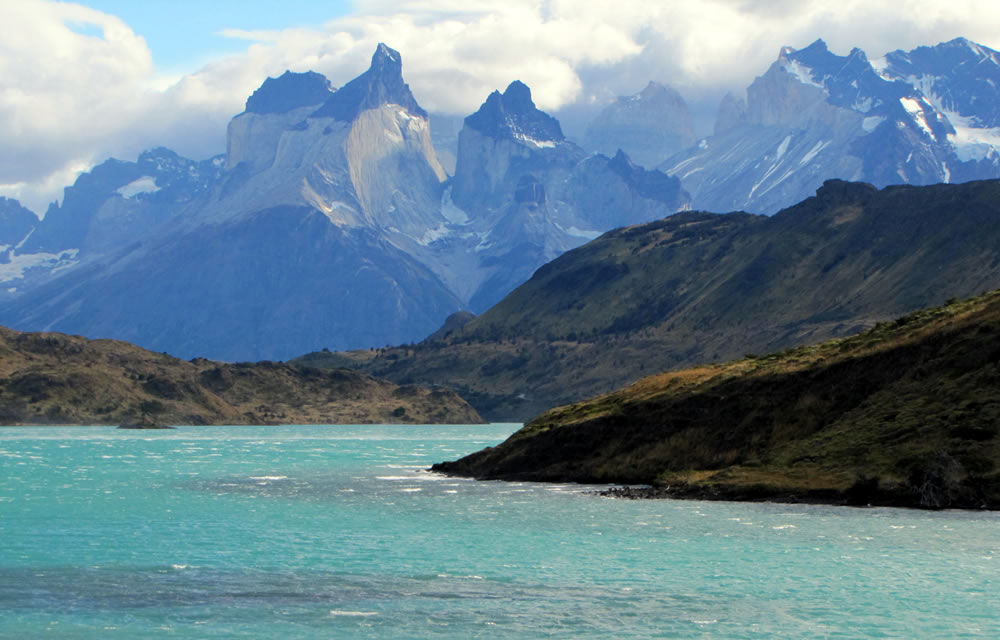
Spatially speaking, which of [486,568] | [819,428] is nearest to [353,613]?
[486,568]

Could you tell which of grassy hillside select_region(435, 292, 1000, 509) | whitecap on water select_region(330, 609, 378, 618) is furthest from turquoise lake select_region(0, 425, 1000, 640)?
grassy hillside select_region(435, 292, 1000, 509)

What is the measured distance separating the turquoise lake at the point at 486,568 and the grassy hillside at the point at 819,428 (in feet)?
15.2

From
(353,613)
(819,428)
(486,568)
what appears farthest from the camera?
(819,428)

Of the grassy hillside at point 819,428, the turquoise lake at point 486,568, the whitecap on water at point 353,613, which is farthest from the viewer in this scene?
the grassy hillside at point 819,428

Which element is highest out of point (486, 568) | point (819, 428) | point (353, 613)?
point (819, 428)

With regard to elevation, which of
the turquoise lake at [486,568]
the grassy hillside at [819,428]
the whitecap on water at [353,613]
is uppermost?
the grassy hillside at [819,428]

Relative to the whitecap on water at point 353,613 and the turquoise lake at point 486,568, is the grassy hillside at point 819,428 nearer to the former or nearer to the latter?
the turquoise lake at point 486,568

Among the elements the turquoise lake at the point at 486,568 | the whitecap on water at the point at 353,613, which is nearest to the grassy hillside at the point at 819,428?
the turquoise lake at the point at 486,568

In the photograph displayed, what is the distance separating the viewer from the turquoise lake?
4894cm

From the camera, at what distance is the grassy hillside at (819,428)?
86375 mm

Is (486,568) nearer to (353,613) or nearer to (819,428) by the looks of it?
(353,613)

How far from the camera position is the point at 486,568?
63031 mm

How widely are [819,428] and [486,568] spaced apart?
43.2m

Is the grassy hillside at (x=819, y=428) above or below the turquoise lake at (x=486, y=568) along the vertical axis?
above
